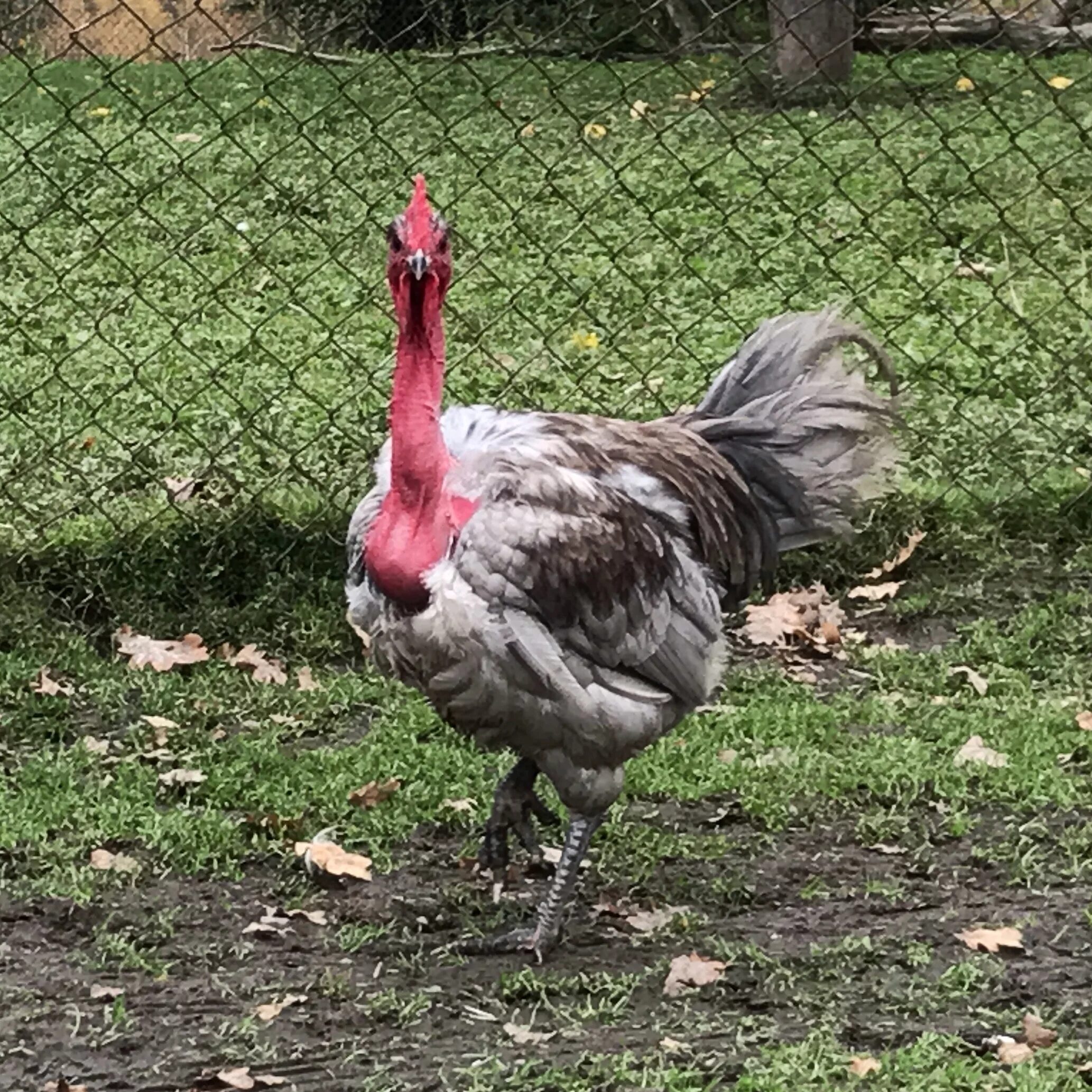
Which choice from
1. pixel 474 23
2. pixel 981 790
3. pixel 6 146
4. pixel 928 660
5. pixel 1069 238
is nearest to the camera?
pixel 981 790

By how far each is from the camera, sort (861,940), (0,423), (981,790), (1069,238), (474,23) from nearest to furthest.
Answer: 1. (861,940)
2. (981,790)
3. (0,423)
4. (1069,238)
5. (474,23)

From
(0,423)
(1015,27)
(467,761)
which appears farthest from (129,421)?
(1015,27)

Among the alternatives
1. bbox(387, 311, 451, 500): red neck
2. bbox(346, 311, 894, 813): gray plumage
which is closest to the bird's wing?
bbox(346, 311, 894, 813): gray plumage

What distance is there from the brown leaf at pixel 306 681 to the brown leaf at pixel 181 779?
22.4 inches

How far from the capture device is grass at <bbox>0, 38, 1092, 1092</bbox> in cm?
338

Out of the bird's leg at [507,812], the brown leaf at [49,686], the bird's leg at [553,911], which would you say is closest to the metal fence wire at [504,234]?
the brown leaf at [49,686]

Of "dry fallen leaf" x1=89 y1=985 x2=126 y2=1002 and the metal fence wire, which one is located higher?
"dry fallen leaf" x1=89 y1=985 x2=126 y2=1002

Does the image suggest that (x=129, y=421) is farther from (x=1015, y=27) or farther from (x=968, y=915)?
(x=1015, y=27)

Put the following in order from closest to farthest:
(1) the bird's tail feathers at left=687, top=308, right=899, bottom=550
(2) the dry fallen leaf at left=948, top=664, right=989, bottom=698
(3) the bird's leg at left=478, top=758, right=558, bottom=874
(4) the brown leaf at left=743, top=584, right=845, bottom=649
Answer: (3) the bird's leg at left=478, top=758, right=558, bottom=874
(1) the bird's tail feathers at left=687, top=308, right=899, bottom=550
(2) the dry fallen leaf at left=948, top=664, right=989, bottom=698
(4) the brown leaf at left=743, top=584, right=845, bottom=649

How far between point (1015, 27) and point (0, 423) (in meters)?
7.31

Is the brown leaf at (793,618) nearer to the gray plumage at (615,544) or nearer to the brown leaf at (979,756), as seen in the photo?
the brown leaf at (979,756)

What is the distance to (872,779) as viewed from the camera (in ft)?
13.8

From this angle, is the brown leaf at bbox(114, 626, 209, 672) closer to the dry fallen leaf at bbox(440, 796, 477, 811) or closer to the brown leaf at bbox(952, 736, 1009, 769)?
the dry fallen leaf at bbox(440, 796, 477, 811)

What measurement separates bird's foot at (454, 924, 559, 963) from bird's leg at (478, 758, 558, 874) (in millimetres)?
237
